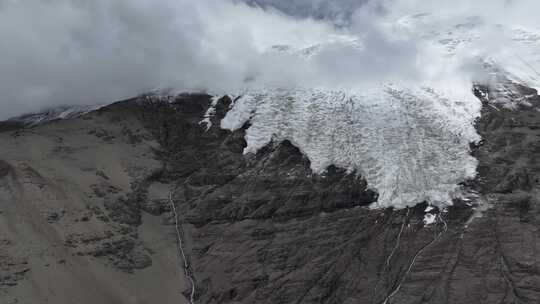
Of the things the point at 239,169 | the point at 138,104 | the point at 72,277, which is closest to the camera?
the point at 72,277

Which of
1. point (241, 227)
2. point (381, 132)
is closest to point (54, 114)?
point (241, 227)

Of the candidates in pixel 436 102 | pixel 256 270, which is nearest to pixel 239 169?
pixel 256 270

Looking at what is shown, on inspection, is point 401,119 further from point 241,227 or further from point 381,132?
point 241,227

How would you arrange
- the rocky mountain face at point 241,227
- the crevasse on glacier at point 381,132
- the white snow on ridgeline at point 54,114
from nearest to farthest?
the rocky mountain face at point 241,227
the crevasse on glacier at point 381,132
the white snow on ridgeline at point 54,114

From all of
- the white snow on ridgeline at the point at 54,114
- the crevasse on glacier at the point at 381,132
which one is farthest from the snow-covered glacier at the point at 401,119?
the white snow on ridgeline at the point at 54,114

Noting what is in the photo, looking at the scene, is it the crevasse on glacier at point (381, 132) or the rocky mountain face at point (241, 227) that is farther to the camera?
the crevasse on glacier at point (381, 132)

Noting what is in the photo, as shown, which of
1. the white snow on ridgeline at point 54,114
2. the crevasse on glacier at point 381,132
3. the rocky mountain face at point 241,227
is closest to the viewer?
the rocky mountain face at point 241,227

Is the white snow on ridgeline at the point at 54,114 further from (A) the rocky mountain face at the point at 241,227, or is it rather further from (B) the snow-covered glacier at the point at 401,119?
(B) the snow-covered glacier at the point at 401,119

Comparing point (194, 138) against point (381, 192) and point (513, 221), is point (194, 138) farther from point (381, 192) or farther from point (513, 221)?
point (513, 221)
